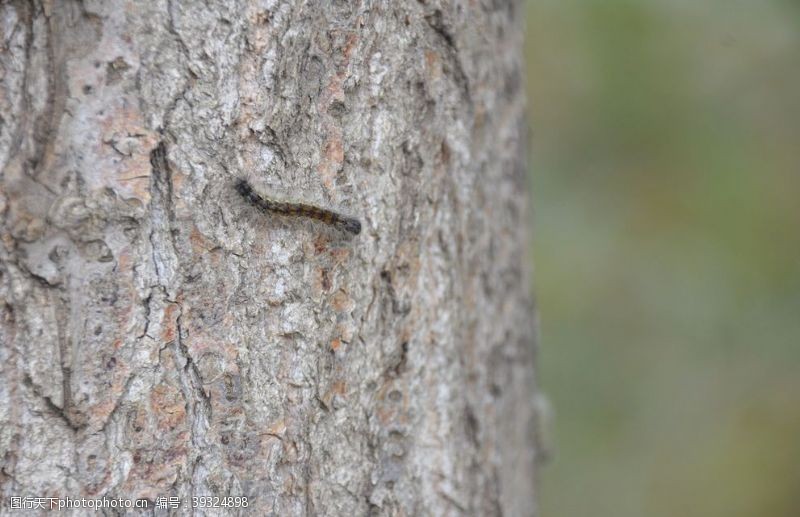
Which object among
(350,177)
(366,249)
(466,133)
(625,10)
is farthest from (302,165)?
(625,10)

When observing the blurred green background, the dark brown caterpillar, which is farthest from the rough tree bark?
the blurred green background

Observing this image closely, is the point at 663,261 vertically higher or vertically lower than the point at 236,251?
higher

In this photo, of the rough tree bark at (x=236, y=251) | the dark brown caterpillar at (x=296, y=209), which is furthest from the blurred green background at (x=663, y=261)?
the dark brown caterpillar at (x=296, y=209)

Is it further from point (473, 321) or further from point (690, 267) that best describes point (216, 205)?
point (690, 267)

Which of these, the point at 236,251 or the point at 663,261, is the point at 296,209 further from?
the point at 663,261

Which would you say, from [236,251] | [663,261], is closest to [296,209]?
[236,251]

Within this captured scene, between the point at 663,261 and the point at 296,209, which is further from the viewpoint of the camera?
the point at 663,261
